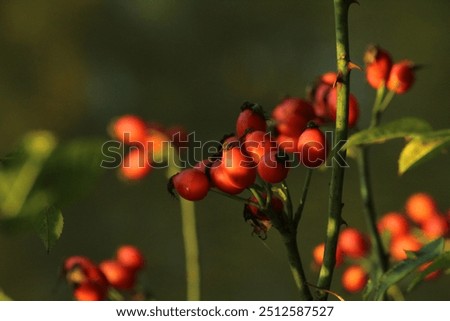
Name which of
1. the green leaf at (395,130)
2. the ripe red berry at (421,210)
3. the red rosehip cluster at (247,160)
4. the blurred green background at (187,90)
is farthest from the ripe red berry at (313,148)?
the blurred green background at (187,90)

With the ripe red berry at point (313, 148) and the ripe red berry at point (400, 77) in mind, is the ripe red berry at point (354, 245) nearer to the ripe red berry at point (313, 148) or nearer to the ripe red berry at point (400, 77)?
the ripe red berry at point (400, 77)

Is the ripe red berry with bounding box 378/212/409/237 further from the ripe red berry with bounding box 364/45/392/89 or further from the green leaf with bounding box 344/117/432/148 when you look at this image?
the green leaf with bounding box 344/117/432/148

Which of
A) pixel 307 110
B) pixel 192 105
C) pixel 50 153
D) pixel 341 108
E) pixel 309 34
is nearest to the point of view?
pixel 50 153

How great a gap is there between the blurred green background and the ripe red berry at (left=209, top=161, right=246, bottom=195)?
1.55m

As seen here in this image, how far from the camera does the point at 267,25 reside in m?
2.47

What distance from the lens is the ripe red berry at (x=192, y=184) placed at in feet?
1.23

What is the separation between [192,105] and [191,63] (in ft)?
0.58

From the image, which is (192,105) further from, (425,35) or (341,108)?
(341,108)

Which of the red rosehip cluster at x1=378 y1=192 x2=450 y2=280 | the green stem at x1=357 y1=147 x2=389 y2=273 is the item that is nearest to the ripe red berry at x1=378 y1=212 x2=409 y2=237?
the red rosehip cluster at x1=378 y1=192 x2=450 y2=280

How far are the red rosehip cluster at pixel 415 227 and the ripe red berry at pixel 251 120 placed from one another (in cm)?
30

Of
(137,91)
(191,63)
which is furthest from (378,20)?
(137,91)

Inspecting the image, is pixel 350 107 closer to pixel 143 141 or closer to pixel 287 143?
pixel 287 143

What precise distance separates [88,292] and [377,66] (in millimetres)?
255
